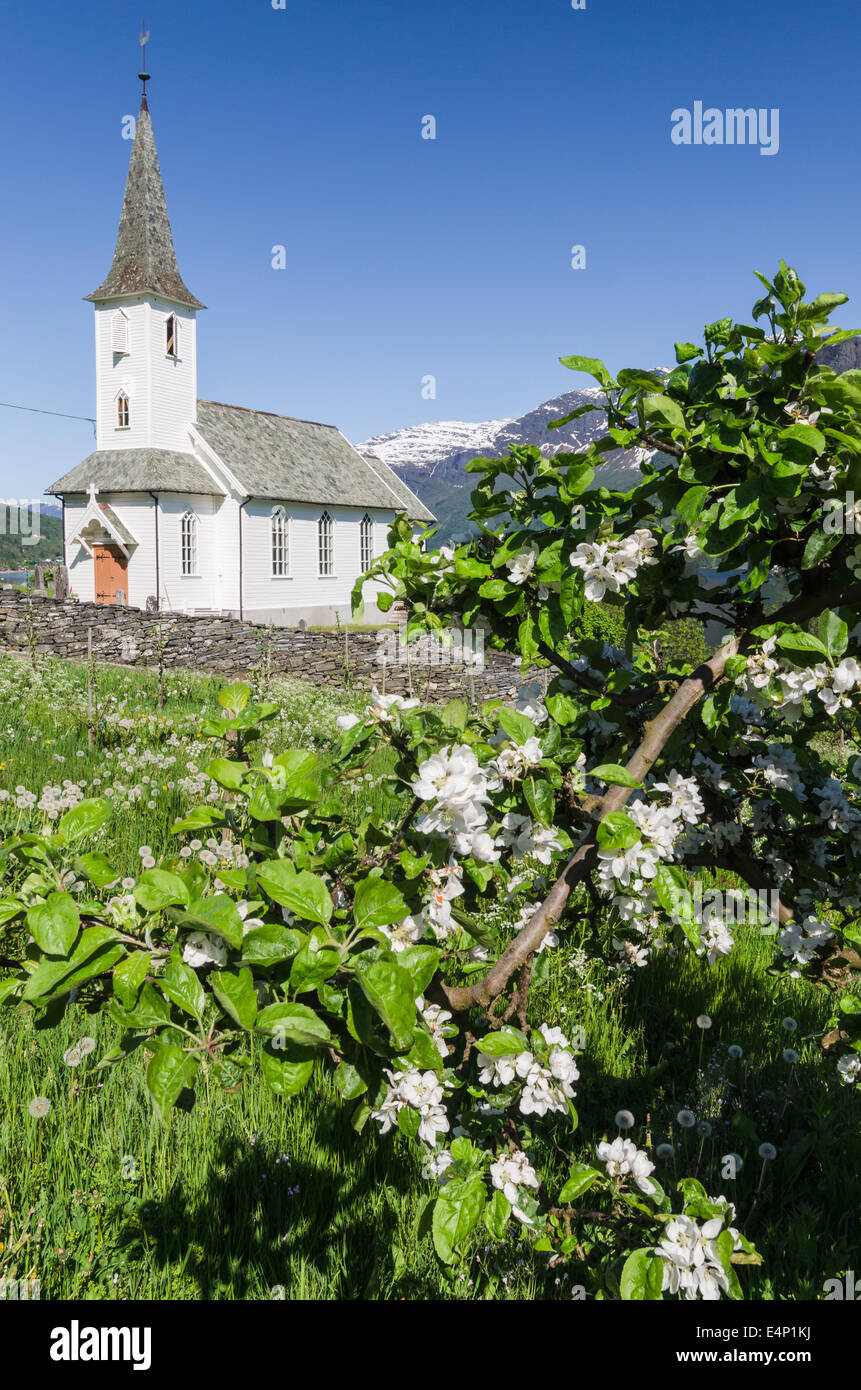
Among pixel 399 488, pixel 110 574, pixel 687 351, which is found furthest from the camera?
pixel 399 488

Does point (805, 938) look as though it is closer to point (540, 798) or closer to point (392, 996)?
point (540, 798)

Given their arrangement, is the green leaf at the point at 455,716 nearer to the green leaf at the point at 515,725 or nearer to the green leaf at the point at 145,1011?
the green leaf at the point at 515,725

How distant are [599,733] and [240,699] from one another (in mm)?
1020

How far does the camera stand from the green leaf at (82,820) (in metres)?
1.45

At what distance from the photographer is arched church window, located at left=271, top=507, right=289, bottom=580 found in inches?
1197

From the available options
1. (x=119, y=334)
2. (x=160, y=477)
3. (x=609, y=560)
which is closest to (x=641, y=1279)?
(x=609, y=560)

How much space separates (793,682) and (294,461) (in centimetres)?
3298

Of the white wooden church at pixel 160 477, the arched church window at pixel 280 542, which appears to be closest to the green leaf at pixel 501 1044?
the white wooden church at pixel 160 477

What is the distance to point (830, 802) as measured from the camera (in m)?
2.32

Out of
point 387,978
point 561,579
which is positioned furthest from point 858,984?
point 387,978

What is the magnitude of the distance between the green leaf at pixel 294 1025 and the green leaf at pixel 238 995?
2 centimetres

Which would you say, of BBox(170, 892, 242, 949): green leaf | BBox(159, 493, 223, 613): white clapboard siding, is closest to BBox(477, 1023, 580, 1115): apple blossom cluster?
BBox(170, 892, 242, 949): green leaf

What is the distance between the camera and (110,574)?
27.7 metres
